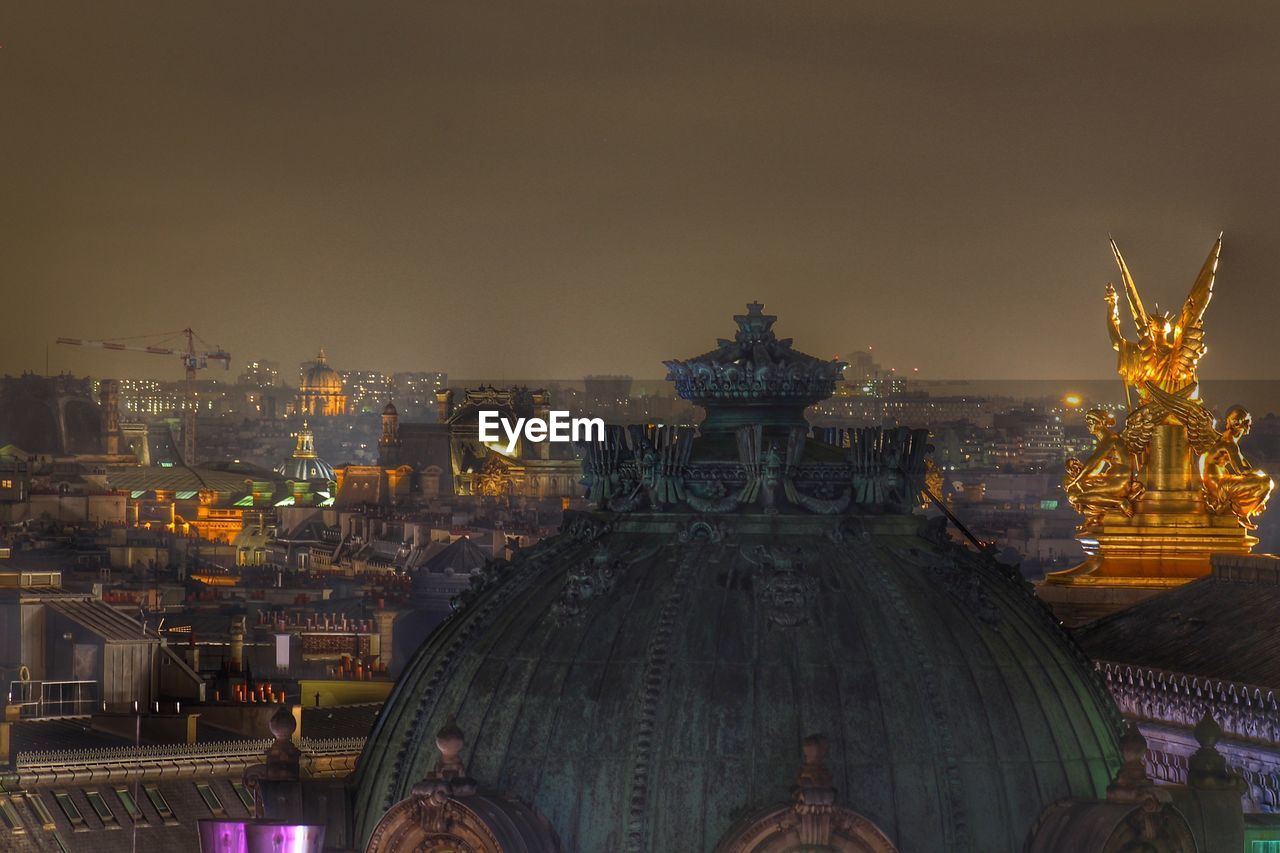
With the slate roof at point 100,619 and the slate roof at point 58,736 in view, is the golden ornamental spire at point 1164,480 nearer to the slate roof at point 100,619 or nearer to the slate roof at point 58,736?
the slate roof at point 58,736

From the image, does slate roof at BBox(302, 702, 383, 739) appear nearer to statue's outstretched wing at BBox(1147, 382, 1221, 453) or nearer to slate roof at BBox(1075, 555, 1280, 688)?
statue's outstretched wing at BBox(1147, 382, 1221, 453)

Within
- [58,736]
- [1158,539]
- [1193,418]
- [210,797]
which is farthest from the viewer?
[58,736]

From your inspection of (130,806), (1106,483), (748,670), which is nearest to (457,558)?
(130,806)

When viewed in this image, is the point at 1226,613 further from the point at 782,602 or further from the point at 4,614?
the point at 4,614

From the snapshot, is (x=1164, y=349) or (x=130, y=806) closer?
(x=1164, y=349)

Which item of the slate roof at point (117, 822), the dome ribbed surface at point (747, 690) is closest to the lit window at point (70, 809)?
the slate roof at point (117, 822)

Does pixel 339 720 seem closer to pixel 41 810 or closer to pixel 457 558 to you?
pixel 41 810
